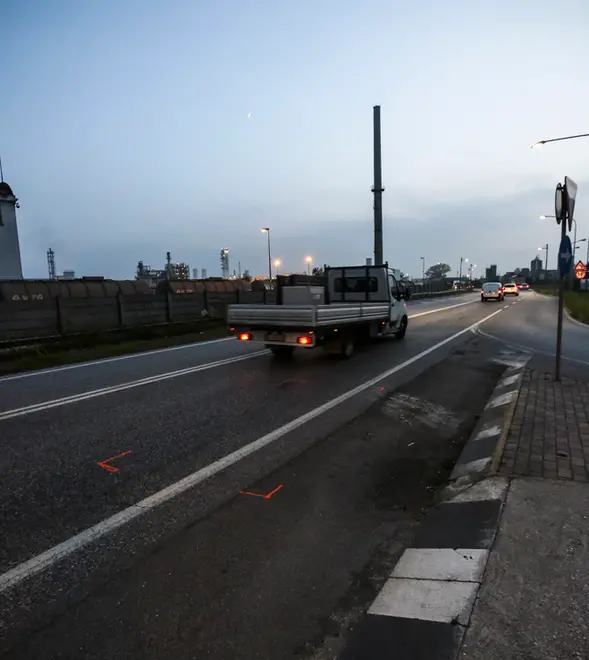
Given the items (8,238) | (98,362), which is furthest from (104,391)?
(8,238)

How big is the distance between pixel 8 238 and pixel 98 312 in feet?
103

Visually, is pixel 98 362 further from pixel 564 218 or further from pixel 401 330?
pixel 564 218

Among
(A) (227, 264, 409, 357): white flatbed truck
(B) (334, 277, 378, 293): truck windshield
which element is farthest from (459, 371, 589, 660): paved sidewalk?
(B) (334, 277, 378, 293): truck windshield

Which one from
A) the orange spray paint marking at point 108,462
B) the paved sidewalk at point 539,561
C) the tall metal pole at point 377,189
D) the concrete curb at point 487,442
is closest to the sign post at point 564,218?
the concrete curb at point 487,442

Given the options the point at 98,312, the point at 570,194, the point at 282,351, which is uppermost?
the point at 570,194

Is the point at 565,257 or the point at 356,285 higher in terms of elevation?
the point at 565,257

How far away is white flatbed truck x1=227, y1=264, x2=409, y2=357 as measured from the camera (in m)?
10.2

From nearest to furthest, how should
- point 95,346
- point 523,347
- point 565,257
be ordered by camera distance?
point 565,257 → point 523,347 → point 95,346

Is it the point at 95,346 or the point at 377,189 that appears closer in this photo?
the point at 95,346

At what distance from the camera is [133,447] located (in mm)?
5488

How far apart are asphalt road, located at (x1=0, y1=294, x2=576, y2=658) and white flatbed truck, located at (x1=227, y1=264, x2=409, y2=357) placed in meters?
0.64

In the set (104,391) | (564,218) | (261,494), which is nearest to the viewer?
(261,494)

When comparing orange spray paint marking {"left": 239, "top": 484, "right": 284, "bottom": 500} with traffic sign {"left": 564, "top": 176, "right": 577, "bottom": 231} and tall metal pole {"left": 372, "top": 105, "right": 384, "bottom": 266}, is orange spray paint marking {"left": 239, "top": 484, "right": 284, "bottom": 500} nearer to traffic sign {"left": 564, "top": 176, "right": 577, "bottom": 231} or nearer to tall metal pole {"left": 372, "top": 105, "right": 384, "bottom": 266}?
traffic sign {"left": 564, "top": 176, "right": 577, "bottom": 231}

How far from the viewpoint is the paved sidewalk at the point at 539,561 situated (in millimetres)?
2404
